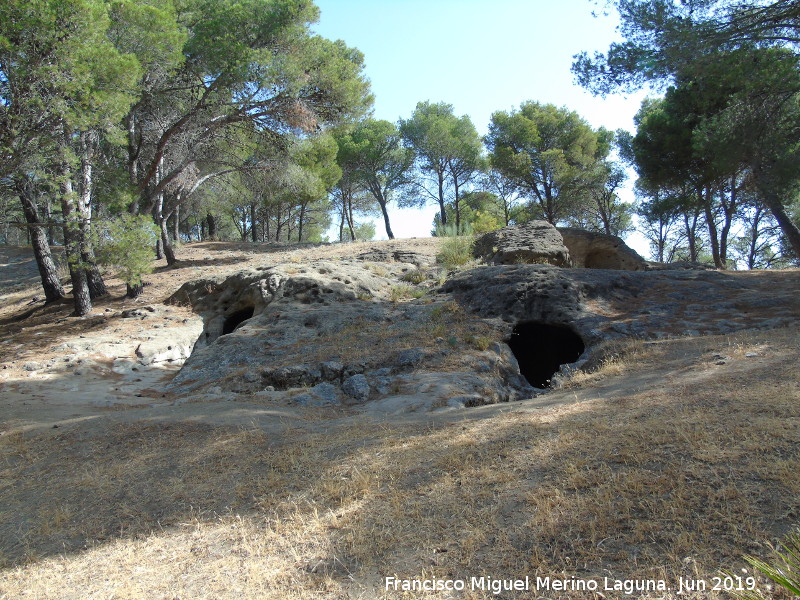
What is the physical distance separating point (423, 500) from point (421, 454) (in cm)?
77

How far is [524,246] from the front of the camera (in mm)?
13359

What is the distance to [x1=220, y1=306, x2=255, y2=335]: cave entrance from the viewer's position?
466 inches

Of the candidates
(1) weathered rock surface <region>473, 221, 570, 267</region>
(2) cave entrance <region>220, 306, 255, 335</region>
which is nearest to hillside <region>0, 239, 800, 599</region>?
(2) cave entrance <region>220, 306, 255, 335</region>

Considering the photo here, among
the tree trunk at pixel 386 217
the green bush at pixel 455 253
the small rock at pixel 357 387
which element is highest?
the tree trunk at pixel 386 217

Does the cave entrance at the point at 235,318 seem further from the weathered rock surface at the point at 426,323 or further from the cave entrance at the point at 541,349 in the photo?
the cave entrance at the point at 541,349

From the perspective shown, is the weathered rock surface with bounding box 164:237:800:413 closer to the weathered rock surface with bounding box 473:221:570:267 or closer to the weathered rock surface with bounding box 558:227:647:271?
the weathered rock surface with bounding box 473:221:570:267

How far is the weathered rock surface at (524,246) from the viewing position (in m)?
13.1

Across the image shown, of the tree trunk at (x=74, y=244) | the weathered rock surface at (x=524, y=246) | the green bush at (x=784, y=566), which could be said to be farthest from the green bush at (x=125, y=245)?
the green bush at (x=784, y=566)

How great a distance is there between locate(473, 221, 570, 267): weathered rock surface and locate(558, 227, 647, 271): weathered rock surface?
2.89m

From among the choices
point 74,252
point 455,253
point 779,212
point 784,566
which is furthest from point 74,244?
point 779,212

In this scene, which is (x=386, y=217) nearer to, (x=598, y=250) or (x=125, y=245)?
(x=598, y=250)

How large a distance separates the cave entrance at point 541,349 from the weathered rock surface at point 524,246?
12.2 ft

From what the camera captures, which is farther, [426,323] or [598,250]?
[598,250]

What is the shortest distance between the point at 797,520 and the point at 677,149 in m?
17.8
